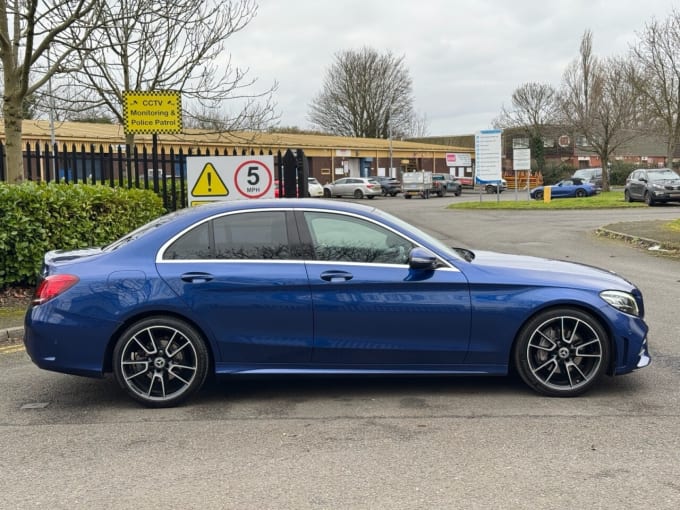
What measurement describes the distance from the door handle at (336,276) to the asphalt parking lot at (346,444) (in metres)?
0.96

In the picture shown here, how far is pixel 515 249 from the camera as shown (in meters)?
15.6

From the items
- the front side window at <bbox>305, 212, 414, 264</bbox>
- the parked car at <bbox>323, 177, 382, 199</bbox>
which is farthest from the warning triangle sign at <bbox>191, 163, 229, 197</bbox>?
the parked car at <bbox>323, 177, 382, 199</bbox>

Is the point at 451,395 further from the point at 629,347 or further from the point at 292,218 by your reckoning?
the point at 292,218

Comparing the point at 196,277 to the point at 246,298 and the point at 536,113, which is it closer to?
the point at 246,298

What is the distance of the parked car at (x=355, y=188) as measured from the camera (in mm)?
46375

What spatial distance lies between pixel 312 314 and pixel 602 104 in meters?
39.8

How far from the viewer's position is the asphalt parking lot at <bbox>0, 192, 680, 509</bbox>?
12.1 ft

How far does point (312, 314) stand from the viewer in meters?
5.11

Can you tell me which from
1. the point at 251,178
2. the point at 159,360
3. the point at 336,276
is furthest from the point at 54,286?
the point at 251,178

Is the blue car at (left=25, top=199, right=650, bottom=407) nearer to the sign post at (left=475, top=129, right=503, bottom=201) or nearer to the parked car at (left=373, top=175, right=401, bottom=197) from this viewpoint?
the sign post at (left=475, top=129, right=503, bottom=201)

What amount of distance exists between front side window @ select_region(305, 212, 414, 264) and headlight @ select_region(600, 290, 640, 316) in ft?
5.04

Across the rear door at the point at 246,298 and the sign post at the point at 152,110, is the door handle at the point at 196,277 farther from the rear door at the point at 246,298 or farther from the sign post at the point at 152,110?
the sign post at the point at 152,110

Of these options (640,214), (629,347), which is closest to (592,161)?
(640,214)

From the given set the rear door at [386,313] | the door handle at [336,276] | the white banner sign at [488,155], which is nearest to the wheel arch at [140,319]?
the rear door at [386,313]
